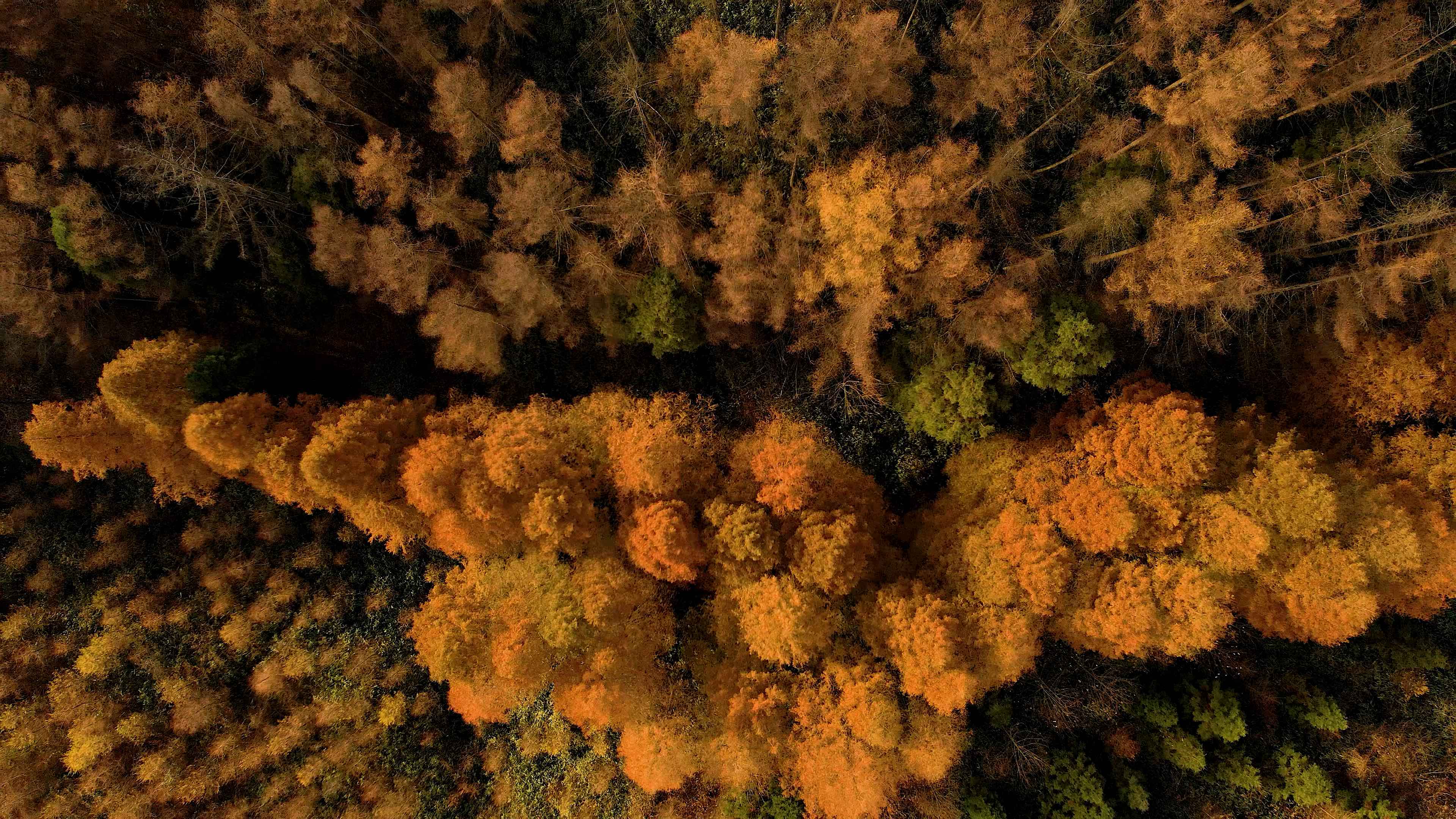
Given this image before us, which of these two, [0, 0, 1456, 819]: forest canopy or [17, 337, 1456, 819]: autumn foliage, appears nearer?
[17, 337, 1456, 819]: autumn foliage

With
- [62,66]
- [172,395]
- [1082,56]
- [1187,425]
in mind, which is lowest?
[172,395]

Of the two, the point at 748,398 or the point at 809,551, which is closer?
the point at 809,551

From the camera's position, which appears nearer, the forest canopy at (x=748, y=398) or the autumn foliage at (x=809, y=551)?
the autumn foliage at (x=809, y=551)

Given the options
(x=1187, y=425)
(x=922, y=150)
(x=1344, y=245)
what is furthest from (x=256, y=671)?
(x=1344, y=245)

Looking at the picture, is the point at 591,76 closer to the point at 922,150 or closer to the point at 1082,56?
the point at 922,150

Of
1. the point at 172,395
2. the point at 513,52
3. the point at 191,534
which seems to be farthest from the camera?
the point at 191,534

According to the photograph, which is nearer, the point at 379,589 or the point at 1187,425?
the point at 1187,425

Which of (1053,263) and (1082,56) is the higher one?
(1082,56)

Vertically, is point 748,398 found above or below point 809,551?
above
